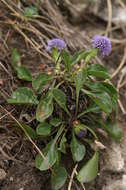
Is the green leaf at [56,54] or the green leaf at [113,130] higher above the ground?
the green leaf at [56,54]

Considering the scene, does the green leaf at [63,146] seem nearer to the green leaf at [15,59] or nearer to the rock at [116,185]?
the rock at [116,185]

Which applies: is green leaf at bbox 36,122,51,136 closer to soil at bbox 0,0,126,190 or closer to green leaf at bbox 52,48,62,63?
soil at bbox 0,0,126,190

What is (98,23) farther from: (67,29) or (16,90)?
(16,90)

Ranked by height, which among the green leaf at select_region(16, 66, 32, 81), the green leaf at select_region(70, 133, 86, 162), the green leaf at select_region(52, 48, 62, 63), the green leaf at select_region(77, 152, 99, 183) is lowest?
the green leaf at select_region(77, 152, 99, 183)

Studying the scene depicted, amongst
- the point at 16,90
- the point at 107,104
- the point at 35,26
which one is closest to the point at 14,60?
the point at 16,90

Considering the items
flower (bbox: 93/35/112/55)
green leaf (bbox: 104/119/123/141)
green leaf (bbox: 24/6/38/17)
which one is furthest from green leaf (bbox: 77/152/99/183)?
green leaf (bbox: 24/6/38/17)

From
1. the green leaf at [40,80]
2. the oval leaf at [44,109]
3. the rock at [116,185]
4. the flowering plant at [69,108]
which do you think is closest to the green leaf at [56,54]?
the flowering plant at [69,108]

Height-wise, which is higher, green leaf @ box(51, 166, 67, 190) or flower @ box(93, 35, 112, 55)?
flower @ box(93, 35, 112, 55)
